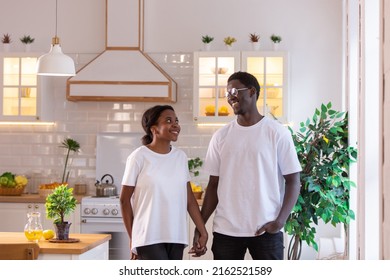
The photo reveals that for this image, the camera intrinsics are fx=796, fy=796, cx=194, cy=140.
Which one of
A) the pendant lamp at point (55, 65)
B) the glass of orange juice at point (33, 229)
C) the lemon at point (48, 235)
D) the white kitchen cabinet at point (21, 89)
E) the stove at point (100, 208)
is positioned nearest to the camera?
the glass of orange juice at point (33, 229)

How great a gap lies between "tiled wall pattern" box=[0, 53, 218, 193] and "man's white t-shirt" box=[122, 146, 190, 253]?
3794mm

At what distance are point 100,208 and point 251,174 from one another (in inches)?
140

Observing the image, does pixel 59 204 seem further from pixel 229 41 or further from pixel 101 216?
pixel 229 41

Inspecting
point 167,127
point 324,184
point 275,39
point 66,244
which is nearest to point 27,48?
point 275,39

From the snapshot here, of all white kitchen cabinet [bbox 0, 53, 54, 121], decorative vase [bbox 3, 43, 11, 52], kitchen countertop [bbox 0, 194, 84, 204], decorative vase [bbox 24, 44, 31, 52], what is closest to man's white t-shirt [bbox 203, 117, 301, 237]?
kitchen countertop [bbox 0, 194, 84, 204]

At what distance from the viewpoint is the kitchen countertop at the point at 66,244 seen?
4.34 meters

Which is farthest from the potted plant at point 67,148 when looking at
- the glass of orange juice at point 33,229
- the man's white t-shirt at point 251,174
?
the man's white t-shirt at point 251,174

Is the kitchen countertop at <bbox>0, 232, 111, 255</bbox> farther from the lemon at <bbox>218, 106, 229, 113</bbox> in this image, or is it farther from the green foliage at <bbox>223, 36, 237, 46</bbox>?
the green foliage at <bbox>223, 36, 237, 46</bbox>

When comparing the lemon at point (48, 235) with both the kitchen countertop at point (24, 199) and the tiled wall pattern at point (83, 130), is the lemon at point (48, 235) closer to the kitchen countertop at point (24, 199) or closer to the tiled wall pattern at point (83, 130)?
the kitchen countertop at point (24, 199)

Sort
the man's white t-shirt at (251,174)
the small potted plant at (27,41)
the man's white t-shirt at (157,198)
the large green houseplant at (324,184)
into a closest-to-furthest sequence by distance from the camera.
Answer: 1. the man's white t-shirt at (251,174)
2. the man's white t-shirt at (157,198)
3. the large green houseplant at (324,184)
4. the small potted plant at (27,41)

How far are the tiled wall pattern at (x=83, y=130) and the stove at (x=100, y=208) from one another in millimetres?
690

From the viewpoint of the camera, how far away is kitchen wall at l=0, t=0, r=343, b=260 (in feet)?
25.1

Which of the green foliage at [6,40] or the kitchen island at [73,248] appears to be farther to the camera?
the green foliage at [6,40]
